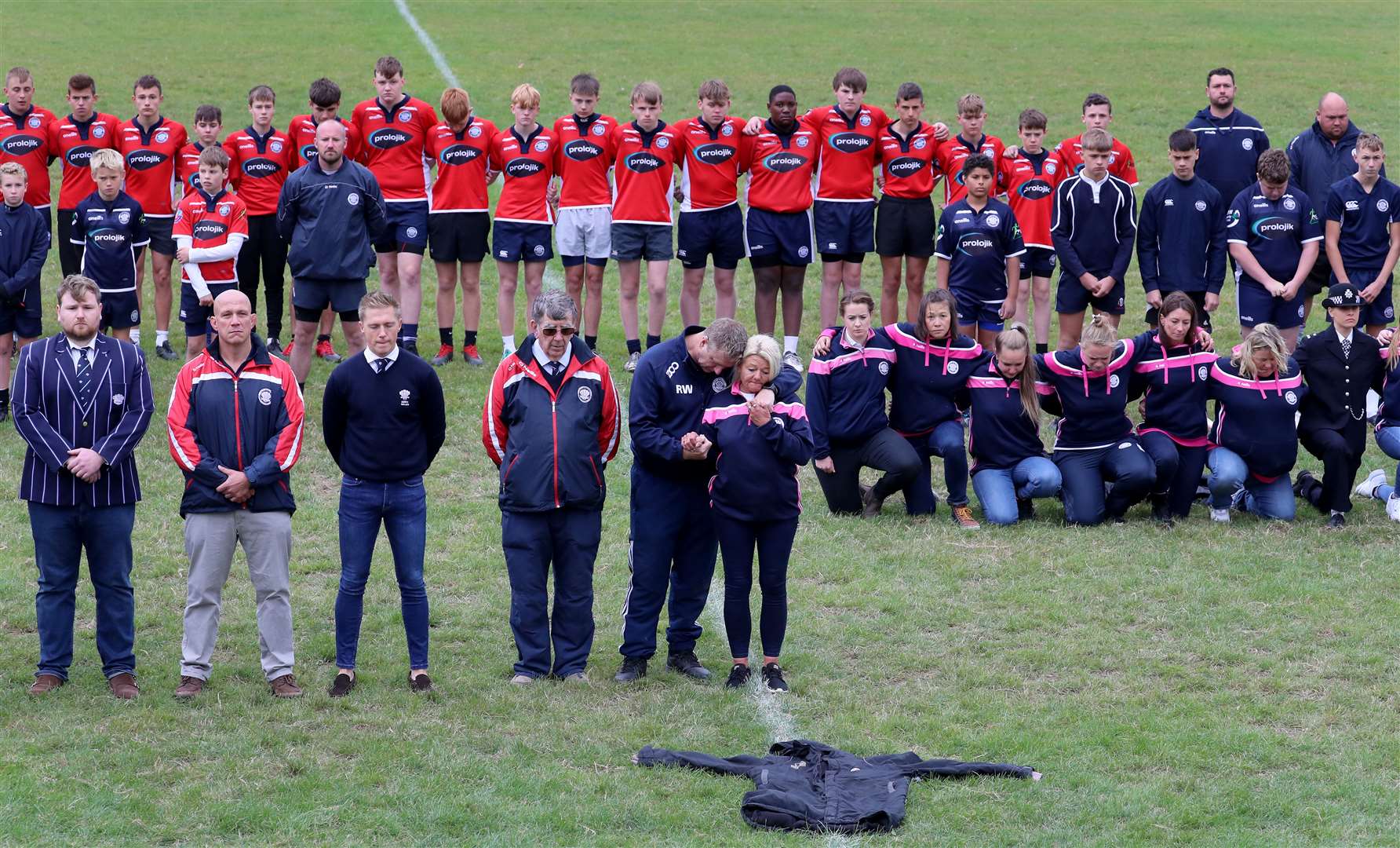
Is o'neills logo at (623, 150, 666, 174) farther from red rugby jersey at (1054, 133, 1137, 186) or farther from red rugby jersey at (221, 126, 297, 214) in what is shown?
red rugby jersey at (1054, 133, 1137, 186)

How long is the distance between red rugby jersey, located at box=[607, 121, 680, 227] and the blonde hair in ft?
16.6

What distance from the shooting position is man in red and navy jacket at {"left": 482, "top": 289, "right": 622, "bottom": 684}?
8.24 meters

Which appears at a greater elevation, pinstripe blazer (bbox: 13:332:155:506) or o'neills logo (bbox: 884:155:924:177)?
o'neills logo (bbox: 884:155:924:177)

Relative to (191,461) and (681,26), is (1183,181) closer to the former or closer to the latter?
(191,461)

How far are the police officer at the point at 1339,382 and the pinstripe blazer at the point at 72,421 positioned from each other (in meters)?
7.73

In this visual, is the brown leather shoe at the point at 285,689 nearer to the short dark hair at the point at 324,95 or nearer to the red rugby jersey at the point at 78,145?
the short dark hair at the point at 324,95

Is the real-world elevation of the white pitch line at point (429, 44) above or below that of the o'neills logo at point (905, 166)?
above

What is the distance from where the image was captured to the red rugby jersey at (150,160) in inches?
561

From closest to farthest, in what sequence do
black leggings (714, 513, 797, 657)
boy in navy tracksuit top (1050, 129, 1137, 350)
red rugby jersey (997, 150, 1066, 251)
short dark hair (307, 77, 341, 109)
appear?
1. black leggings (714, 513, 797, 657)
2. boy in navy tracksuit top (1050, 129, 1137, 350)
3. short dark hair (307, 77, 341, 109)
4. red rugby jersey (997, 150, 1066, 251)

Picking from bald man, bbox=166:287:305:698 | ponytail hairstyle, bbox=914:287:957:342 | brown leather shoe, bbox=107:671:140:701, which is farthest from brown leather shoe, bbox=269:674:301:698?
ponytail hairstyle, bbox=914:287:957:342

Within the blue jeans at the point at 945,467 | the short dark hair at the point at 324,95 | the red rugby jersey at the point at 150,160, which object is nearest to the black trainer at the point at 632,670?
the blue jeans at the point at 945,467

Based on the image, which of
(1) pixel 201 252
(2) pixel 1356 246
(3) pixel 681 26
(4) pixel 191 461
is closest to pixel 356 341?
(1) pixel 201 252

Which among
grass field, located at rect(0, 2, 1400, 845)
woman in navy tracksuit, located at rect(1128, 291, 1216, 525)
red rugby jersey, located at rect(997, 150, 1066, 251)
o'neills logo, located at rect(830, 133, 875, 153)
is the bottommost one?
grass field, located at rect(0, 2, 1400, 845)

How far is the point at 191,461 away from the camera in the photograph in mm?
7891
